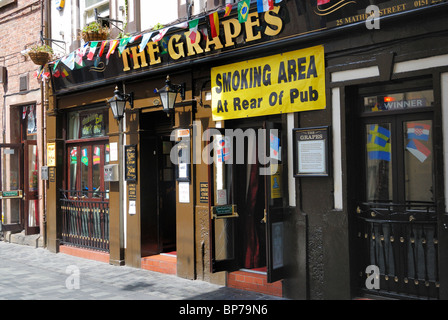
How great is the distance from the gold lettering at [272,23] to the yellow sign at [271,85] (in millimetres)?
347

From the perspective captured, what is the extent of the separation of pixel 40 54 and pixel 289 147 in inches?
279

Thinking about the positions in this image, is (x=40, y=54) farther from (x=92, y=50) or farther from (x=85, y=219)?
(x=85, y=219)

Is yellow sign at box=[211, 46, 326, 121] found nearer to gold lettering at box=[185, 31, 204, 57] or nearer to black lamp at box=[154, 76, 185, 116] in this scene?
gold lettering at box=[185, 31, 204, 57]

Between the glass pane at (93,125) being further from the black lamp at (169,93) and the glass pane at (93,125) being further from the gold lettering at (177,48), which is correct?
the gold lettering at (177,48)

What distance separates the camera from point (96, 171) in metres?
10.5

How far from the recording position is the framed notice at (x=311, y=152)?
249 inches

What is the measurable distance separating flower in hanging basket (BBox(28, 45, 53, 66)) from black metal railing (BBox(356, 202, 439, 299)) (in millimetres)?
8303

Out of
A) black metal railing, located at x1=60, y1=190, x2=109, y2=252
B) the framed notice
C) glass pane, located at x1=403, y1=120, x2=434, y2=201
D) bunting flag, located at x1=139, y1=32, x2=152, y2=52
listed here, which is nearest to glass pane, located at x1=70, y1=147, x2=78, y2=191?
black metal railing, located at x1=60, y1=190, x2=109, y2=252

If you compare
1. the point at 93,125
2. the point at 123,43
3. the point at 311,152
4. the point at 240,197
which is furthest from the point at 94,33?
the point at 311,152

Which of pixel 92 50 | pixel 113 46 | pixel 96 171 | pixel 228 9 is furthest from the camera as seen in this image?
pixel 96 171

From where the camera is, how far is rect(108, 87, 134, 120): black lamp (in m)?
8.98

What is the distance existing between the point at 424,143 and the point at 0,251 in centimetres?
996
